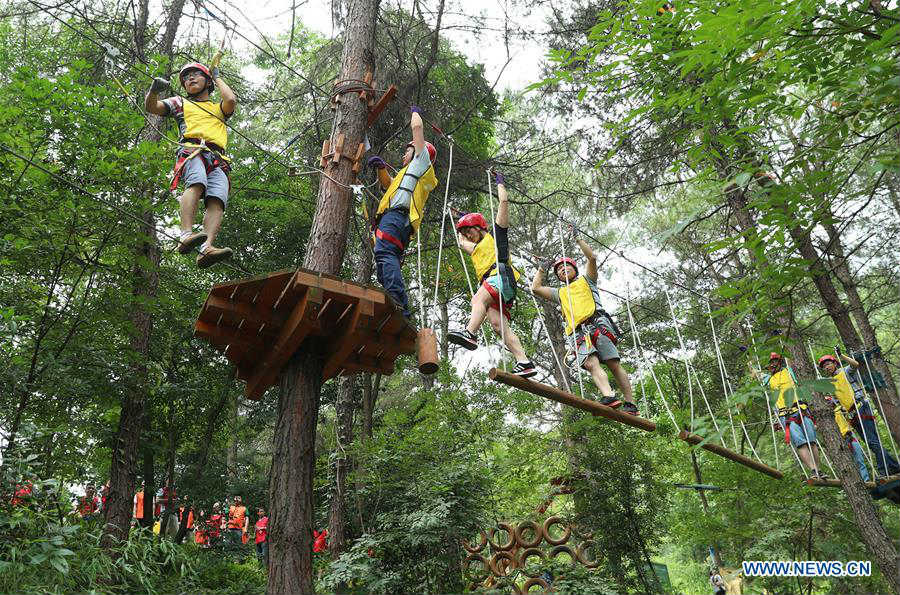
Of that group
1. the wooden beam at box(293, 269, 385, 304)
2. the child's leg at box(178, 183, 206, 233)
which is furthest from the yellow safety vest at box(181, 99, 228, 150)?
the wooden beam at box(293, 269, 385, 304)

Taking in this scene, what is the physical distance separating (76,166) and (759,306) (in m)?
5.84

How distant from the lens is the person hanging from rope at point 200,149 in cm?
378

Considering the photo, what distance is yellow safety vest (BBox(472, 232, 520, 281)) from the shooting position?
4723 mm

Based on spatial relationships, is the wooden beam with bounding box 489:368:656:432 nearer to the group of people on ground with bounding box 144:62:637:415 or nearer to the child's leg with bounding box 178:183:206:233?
the group of people on ground with bounding box 144:62:637:415

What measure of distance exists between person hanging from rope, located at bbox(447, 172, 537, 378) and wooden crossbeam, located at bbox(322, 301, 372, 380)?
737mm

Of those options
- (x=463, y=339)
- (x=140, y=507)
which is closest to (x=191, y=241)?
(x=463, y=339)

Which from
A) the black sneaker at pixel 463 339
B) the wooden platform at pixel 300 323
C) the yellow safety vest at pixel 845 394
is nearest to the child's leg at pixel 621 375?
the black sneaker at pixel 463 339

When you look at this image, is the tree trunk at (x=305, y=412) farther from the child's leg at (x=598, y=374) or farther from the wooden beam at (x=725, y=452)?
the wooden beam at (x=725, y=452)

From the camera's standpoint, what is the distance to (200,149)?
3.90 metres

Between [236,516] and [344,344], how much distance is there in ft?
24.2

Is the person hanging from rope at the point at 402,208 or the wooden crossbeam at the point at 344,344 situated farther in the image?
the person hanging from rope at the point at 402,208

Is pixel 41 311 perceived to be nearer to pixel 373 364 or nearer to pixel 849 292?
pixel 373 364

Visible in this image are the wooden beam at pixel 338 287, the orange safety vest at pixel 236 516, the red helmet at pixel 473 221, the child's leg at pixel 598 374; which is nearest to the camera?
the wooden beam at pixel 338 287

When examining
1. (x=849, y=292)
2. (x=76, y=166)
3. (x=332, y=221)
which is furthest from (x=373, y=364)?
(x=849, y=292)
